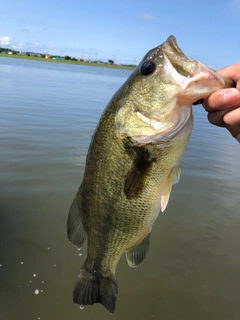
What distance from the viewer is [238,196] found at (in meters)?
6.47

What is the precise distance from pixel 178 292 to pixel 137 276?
54cm

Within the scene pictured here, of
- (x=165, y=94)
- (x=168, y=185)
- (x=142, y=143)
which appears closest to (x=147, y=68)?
(x=165, y=94)

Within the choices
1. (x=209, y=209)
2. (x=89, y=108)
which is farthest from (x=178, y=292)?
(x=89, y=108)

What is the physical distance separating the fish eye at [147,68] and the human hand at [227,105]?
0.39 meters

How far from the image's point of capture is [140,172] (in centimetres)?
199

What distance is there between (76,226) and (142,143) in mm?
902

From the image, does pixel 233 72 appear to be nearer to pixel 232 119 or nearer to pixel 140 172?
pixel 232 119

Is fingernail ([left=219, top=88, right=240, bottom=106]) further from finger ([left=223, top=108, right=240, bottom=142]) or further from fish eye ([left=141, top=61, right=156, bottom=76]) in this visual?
fish eye ([left=141, top=61, right=156, bottom=76])

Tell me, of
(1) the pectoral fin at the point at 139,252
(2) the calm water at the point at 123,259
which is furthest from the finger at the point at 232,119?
(2) the calm water at the point at 123,259

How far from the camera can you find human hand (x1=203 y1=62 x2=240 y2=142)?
184 centimetres

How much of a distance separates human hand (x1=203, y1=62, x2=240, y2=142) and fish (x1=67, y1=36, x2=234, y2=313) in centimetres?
6

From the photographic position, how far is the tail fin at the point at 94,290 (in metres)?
2.40

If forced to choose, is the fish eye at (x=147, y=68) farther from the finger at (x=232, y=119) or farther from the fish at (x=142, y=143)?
the finger at (x=232, y=119)

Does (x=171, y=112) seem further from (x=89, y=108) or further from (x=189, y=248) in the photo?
(x=89, y=108)
